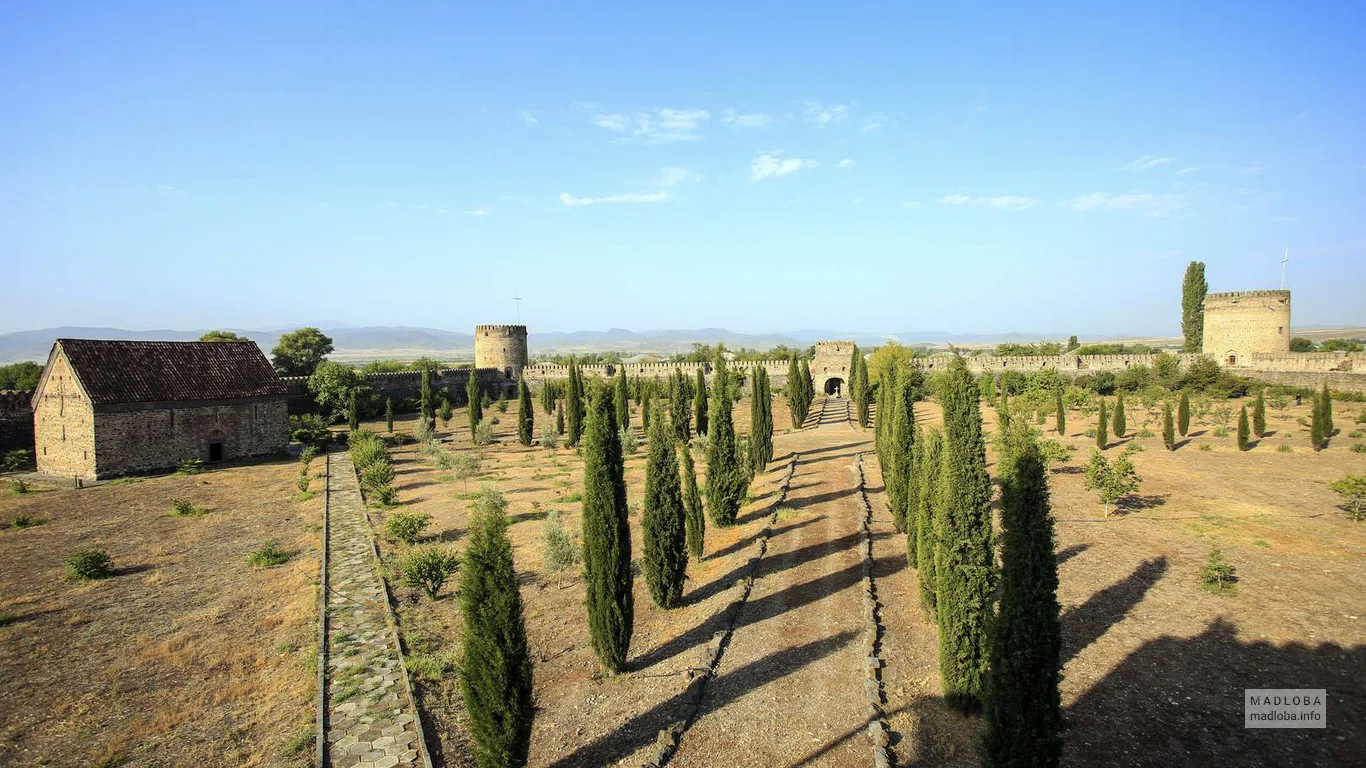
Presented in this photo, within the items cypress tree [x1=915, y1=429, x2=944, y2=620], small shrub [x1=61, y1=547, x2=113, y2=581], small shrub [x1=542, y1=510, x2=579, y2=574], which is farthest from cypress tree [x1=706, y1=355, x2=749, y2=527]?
small shrub [x1=61, y1=547, x2=113, y2=581]

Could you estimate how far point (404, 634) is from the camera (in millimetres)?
10484

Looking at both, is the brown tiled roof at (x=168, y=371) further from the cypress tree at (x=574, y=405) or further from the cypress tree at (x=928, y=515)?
the cypress tree at (x=928, y=515)

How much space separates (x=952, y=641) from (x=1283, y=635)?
5445 millimetres

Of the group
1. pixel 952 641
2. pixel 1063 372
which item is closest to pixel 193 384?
pixel 952 641

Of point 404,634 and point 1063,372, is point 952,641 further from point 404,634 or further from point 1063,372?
point 1063,372

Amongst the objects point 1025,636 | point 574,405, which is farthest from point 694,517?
point 574,405

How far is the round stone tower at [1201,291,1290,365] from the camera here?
42.2 m

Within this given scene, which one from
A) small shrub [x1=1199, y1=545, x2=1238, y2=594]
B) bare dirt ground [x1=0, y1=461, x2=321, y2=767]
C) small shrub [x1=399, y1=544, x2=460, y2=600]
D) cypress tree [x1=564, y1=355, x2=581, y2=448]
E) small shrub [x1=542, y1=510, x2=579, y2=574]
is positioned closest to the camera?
bare dirt ground [x1=0, y1=461, x2=321, y2=767]

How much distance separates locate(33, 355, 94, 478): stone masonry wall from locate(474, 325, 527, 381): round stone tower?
32850 millimetres

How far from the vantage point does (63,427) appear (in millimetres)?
24359

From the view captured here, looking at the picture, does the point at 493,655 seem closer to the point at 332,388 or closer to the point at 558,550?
the point at 558,550

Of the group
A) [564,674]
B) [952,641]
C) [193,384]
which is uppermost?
[193,384]

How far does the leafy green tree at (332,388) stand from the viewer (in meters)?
40.0

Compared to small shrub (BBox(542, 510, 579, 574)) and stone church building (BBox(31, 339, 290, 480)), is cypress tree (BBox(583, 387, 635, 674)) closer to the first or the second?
small shrub (BBox(542, 510, 579, 574))
